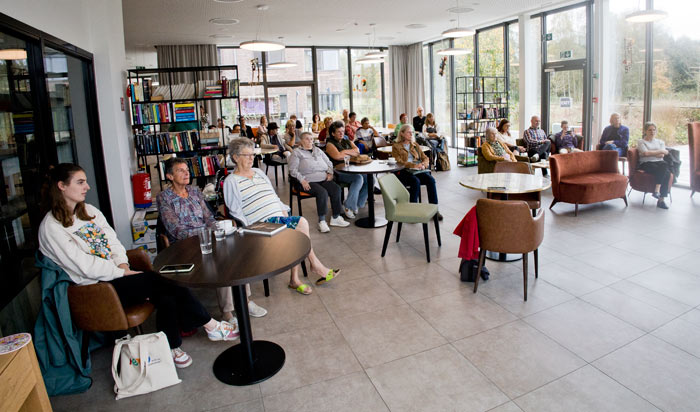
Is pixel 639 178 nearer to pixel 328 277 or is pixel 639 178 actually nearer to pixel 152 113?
pixel 328 277

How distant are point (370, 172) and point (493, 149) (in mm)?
2950

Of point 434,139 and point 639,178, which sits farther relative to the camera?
point 434,139

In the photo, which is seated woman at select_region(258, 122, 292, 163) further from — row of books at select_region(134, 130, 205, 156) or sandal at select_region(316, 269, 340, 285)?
sandal at select_region(316, 269, 340, 285)

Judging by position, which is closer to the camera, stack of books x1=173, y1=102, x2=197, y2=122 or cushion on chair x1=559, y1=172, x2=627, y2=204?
stack of books x1=173, y1=102, x2=197, y2=122

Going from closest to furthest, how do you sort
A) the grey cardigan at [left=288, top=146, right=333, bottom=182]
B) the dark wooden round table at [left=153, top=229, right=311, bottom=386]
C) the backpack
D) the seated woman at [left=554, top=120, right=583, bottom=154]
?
the dark wooden round table at [left=153, top=229, right=311, bottom=386] < the grey cardigan at [left=288, top=146, right=333, bottom=182] < the seated woman at [left=554, top=120, right=583, bottom=154] < the backpack

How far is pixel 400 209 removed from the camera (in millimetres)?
4895

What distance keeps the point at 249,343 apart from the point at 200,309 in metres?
0.46

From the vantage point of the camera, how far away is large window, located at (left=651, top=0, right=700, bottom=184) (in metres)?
7.51

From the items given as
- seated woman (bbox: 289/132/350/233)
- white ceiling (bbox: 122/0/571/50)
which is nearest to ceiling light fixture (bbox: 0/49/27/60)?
seated woman (bbox: 289/132/350/233)

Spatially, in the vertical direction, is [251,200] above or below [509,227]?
above

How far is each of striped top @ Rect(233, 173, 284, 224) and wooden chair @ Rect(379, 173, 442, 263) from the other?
1.21 m

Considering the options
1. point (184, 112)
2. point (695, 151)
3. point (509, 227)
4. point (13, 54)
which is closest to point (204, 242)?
point (13, 54)

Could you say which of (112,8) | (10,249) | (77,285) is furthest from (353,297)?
(112,8)

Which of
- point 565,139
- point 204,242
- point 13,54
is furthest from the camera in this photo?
point 565,139
